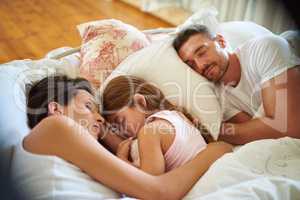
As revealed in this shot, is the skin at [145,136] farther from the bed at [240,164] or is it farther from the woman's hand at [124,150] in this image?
the bed at [240,164]

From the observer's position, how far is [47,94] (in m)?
0.93

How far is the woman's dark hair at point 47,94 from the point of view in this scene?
3.00 ft

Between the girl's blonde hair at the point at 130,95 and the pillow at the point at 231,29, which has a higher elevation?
the pillow at the point at 231,29

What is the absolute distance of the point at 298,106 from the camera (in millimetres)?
946

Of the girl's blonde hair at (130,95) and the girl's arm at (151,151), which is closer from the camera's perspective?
the girl's arm at (151,151)

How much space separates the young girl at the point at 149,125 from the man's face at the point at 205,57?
0.46 ft

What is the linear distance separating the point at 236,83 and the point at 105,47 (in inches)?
17.5

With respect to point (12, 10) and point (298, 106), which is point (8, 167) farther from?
point (12, 10)

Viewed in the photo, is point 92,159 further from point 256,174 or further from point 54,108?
point 256,174

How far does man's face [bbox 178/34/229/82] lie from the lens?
3.56 feet

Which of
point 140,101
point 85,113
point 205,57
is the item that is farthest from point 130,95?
point 205,57

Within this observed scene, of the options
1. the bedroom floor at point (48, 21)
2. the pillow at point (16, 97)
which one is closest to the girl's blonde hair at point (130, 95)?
the pillow at point (16, 97)

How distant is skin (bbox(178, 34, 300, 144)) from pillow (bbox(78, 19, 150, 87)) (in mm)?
199

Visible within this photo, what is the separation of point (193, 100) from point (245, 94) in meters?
0.16
